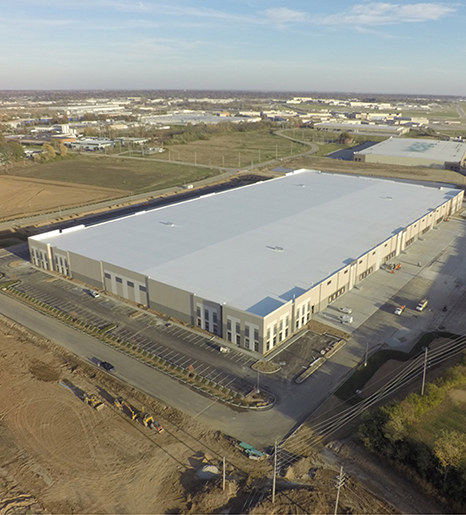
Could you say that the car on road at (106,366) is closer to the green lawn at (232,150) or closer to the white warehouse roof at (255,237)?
the white warehouse roof at (255,237)

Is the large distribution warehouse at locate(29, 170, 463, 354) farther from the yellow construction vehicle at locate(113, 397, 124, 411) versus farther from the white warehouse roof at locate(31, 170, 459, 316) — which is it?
the yellow construction vehicle at locate(113, 397, 124, 411)


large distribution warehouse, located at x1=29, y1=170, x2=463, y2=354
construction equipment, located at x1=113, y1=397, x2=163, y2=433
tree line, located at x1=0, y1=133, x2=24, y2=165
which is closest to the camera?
construction equipment, located at x1=113, y1=397, x2=163, y2=433

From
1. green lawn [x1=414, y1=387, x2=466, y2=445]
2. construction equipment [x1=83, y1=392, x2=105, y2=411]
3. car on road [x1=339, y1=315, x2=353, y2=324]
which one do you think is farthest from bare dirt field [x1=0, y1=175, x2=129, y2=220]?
green lawn [x1=414, y1=387, x2=466, y2=445]

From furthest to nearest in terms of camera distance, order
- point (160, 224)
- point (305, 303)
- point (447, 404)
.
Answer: point (160, 224)
point (305, 303)
point (447, 404)

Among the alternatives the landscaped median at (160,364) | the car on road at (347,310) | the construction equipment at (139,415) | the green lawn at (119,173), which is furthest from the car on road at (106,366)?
the green lawn at (119,173)

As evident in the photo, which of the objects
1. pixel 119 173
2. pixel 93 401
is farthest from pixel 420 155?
pixel 93 401

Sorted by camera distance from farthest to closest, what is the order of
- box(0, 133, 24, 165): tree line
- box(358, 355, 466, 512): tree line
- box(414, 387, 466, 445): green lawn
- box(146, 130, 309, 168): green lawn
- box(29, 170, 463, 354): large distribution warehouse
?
box(146, 130, 309, 168): green lawn
box(0, 133, 24, 165): tree line
box(29, 170, 463, 354): large distribution warehouse
box(414, 387, 466, 445): green lawn
box(358, 355, 466, 512): tree line

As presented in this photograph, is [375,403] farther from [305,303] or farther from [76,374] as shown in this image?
[76,374]

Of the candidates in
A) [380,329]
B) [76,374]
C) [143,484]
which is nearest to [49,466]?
[143,484]
